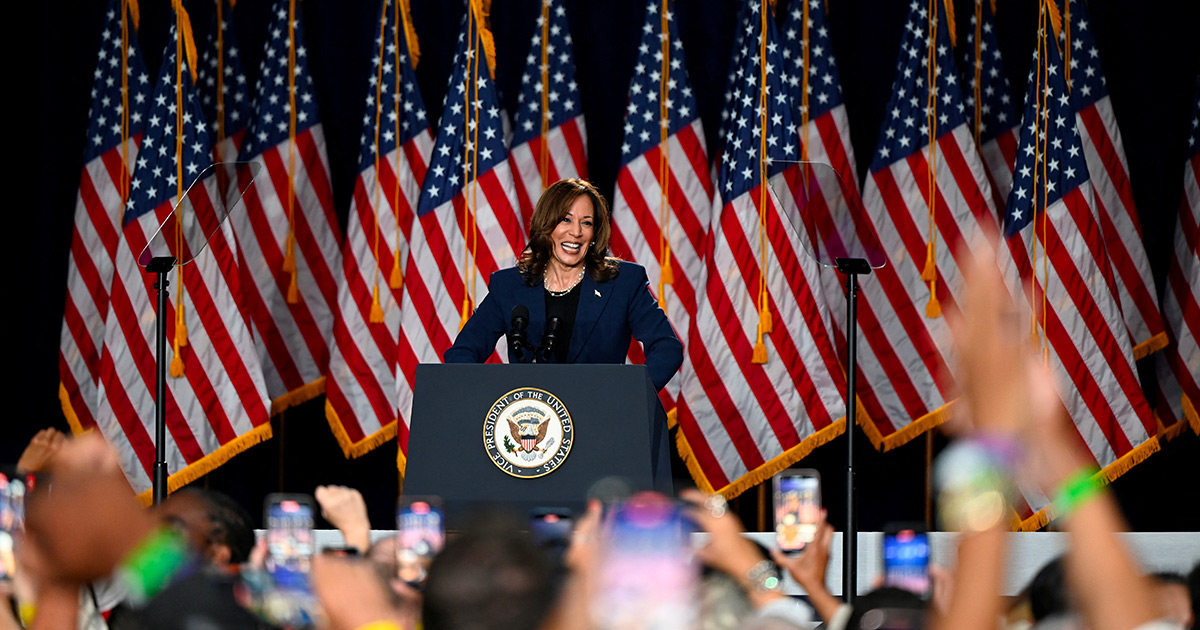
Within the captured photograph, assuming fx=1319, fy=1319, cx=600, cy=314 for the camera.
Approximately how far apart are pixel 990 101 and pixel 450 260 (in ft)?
8.95

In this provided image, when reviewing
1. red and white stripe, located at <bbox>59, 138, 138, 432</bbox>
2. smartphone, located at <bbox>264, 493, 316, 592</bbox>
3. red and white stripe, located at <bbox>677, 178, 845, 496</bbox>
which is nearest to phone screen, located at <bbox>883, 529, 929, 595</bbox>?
smartphone, located at <bbox>264, 493, 316, 592</bbox>

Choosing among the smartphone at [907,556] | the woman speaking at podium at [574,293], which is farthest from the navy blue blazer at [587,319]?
the smartphone at [907,556]

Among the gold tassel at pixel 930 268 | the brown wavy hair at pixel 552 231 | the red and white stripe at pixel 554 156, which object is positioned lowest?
the gold tassel at pixel 930 268

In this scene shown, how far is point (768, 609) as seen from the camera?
5.30 feet

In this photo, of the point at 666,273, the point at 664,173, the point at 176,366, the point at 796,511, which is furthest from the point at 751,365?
the point at 796,511

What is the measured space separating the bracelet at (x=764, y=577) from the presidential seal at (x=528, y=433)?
136cm

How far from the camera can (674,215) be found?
6.23 metres

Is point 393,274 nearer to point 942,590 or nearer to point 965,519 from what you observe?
point 942,590

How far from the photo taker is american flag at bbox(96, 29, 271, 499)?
19.7 ft

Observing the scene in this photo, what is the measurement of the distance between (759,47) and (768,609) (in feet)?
15.5

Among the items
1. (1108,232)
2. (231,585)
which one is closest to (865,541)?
(1108,232)

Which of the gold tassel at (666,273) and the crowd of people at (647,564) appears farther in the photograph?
the gold tassel at (666,273)

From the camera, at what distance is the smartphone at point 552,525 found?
2623 mm

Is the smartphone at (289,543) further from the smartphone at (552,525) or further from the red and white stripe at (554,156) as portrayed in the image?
the red and white stripe at (554,156)
